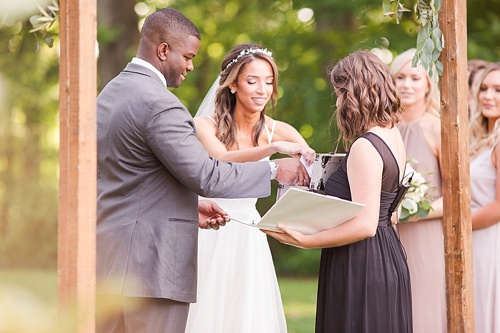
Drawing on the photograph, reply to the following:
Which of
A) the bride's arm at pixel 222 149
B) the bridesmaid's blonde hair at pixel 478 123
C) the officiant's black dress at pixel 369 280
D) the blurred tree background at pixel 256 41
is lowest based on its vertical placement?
the officiant's black dress at pixel 369 280

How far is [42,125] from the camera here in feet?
69.5

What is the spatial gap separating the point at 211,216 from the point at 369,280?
0.82 meters

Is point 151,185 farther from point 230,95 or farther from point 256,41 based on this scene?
point 256,41

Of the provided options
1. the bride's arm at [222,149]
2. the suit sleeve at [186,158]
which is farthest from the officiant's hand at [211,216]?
the bride's arm at [222,149]

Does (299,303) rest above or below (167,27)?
below

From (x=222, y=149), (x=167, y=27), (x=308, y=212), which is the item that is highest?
(x=167, y=27)

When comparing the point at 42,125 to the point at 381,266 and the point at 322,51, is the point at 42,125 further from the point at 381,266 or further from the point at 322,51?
the point at 381,266

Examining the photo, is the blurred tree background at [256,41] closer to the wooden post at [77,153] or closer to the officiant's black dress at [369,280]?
the officiant's black dress at [369,280]

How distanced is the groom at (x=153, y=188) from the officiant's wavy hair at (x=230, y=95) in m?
1.19

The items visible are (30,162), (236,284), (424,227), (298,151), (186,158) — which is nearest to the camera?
(186,158)

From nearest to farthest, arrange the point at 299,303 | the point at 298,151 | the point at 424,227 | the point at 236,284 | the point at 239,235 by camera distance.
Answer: the point at 298,151 < the point at 236,284 < the point at 239,235 < the point at 424,227 < the point at 299,303

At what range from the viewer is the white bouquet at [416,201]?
16.4 ft

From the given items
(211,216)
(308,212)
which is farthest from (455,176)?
(211,216)

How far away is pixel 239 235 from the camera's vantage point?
484 centimetres
